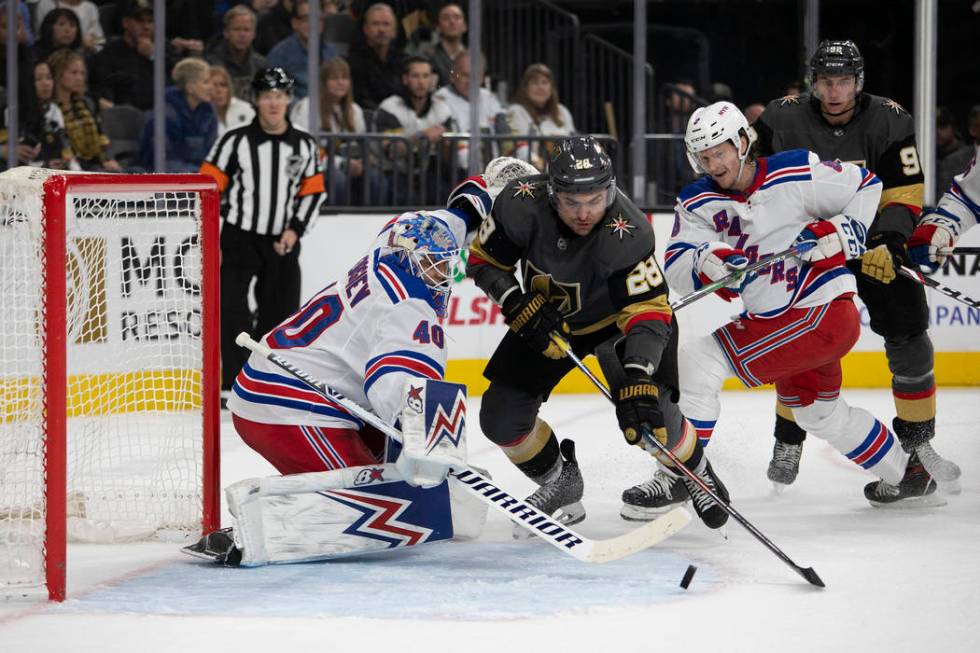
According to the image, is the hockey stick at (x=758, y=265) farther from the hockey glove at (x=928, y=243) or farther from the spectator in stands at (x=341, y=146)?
the spectator in stands at (x=341, y=146)

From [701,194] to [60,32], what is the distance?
3.47 metres

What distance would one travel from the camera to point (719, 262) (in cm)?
340

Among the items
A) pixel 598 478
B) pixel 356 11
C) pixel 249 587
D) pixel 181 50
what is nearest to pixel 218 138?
pixel 181 50

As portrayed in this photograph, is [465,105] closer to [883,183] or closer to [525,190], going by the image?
[883,183]

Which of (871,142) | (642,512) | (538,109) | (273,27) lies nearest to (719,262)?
(642,512)

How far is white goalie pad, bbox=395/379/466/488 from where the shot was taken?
268cm

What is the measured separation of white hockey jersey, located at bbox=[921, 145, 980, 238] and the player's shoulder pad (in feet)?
2.45

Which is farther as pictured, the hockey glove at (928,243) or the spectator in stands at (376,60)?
the spectator in stands at (376,60)

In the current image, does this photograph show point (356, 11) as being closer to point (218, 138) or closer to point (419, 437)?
point (218, 138)

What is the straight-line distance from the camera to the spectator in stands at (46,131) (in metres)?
5.72

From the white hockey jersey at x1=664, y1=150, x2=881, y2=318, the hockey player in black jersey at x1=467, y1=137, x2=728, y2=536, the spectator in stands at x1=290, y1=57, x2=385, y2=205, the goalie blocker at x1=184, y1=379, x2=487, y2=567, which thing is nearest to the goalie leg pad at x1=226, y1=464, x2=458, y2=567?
the goalie blocker at x1=184, y1=379, x2=487, y2=567

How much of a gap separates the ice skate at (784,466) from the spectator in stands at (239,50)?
3.04 meters

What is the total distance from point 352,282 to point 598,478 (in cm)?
135

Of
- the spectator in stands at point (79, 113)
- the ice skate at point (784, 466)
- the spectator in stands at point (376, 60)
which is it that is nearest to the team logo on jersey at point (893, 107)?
the ice skate at point (784, 466)
